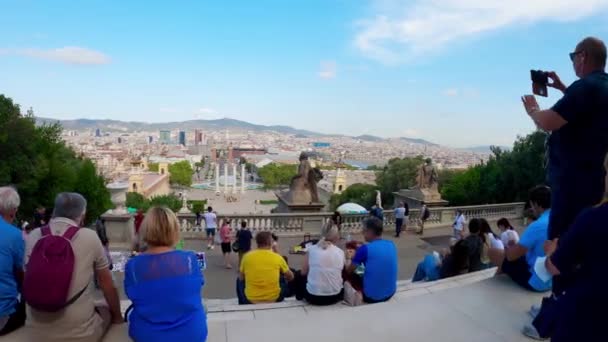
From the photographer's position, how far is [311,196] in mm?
14453

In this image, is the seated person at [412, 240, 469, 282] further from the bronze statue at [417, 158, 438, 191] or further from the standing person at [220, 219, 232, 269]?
the bronze statue at [417, 158, 438, 191]

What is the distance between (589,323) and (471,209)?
16.0 meters

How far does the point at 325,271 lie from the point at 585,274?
2860mm

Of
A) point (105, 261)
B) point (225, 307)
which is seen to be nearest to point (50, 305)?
point (105, 261)

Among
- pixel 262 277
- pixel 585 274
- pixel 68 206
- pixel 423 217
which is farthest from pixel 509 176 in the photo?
pixel 68 206

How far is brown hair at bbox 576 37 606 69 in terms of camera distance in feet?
9.86

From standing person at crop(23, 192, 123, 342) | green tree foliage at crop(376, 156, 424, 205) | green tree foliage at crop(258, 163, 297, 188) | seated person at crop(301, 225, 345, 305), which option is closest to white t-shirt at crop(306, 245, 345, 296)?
seated person at crop(301, 225, 345, 305)

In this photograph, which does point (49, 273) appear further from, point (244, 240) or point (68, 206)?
point (244, 240)

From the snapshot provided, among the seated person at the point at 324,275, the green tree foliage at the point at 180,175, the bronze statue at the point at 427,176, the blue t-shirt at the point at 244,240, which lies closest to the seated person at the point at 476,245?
the seated person at the point at 324,275

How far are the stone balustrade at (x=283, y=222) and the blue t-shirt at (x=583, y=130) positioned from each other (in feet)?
33.9

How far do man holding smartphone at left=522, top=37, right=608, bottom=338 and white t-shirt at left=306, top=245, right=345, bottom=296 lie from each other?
215 cm

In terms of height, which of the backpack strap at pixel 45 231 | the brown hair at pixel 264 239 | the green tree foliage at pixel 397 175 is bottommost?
the green tree foliage at pixel 397 175

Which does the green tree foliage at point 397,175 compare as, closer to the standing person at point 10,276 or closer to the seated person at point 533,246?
the seated person at point 533,246

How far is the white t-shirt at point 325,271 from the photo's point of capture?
15.8 ft
